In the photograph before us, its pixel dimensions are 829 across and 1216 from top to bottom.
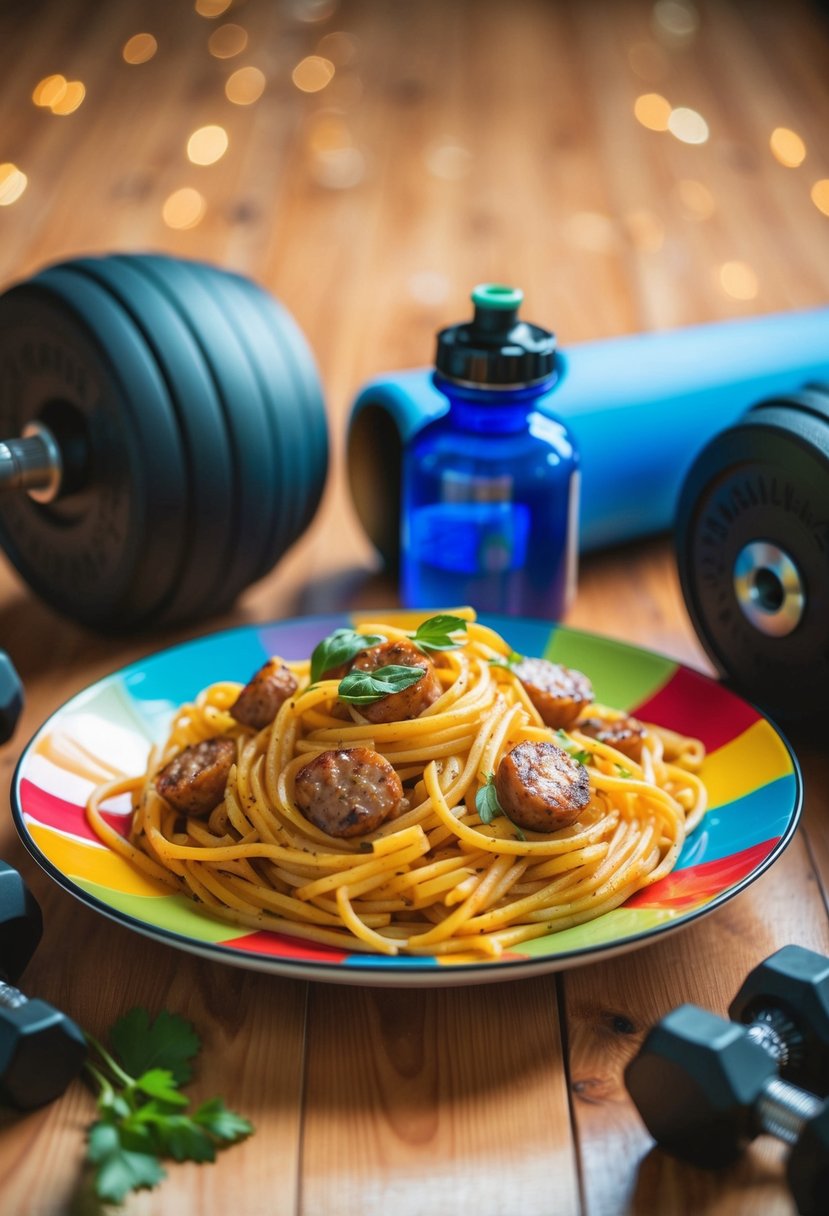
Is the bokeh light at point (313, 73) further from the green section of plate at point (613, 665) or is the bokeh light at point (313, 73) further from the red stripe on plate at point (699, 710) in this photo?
the red stripe on plate at point (699, 710)

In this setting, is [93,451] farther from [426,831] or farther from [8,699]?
[426,831]

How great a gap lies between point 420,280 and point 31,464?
1.81 m

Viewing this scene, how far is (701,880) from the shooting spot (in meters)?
1.22

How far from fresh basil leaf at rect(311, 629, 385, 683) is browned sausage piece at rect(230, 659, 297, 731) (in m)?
0.06

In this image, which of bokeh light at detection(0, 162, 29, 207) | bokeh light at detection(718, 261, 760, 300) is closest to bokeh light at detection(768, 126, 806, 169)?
bokeh light at detection(718, 261, 760, 300)

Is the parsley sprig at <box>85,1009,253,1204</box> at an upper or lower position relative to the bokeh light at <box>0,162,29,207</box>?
lower

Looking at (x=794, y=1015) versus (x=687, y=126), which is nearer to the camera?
(x=794, y=1015)

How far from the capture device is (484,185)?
4.12 metres

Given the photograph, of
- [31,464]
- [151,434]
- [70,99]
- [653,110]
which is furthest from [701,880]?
[653,110]

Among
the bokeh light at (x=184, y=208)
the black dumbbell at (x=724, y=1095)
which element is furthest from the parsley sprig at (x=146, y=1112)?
the bokeh light at (x=184, y=208)

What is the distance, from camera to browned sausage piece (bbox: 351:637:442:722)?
4.33 feet

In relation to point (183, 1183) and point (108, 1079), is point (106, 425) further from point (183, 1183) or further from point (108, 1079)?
point (183, 1183)

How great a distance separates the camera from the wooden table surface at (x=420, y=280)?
1047 mm

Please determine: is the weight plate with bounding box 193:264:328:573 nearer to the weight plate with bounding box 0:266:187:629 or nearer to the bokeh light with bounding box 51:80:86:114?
the weight plate with bounding box 0:266:187:629
